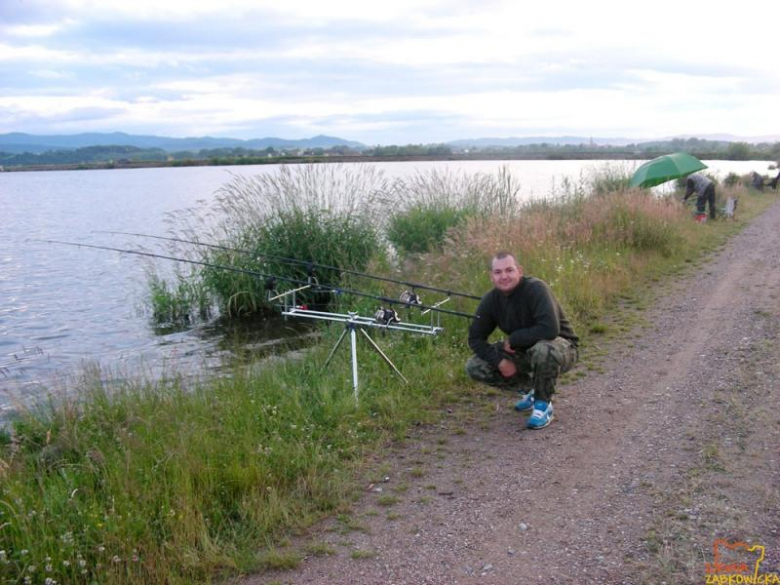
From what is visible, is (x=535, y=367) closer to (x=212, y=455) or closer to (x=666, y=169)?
(x=212, y=455)

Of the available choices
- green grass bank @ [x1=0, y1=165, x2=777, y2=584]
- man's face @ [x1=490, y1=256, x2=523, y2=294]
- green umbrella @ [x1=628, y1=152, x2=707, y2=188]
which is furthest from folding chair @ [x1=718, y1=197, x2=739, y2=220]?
man's face @ [x1=490, y1=256, x2=523, y2=294]

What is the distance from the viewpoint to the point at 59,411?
5.74m

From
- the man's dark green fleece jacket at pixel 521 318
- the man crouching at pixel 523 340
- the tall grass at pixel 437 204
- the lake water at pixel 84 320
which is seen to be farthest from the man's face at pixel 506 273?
the tall grass at pixel 437 204

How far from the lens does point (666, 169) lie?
53.4 feet

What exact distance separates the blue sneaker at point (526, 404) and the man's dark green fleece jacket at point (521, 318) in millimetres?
520

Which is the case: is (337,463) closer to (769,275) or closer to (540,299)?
(540,299)

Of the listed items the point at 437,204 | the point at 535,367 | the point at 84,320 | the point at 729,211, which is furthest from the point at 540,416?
the point at 729,211

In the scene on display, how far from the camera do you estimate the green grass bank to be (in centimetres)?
360

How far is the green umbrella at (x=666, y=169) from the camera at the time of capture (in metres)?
16.1

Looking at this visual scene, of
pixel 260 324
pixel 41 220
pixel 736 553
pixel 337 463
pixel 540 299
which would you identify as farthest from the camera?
pixel 41 220

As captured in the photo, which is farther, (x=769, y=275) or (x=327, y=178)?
(x=327, y=178)

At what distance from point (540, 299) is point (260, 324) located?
762cm

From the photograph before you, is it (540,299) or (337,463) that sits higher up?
(540,299)

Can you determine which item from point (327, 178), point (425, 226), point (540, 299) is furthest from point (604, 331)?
point (327, 178)
